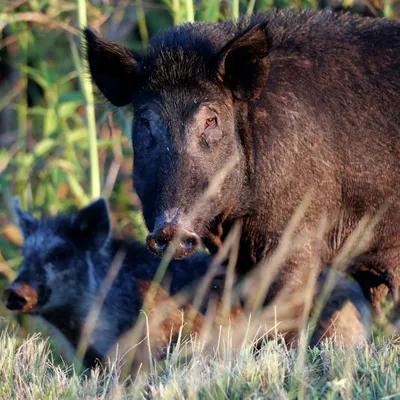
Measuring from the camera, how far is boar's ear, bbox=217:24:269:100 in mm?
4824

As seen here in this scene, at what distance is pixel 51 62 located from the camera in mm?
11055

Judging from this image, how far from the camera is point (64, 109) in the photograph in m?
7.96

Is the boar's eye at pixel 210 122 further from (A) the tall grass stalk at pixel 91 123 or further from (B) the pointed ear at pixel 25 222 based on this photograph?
(B) the pointed ear at pixel 25 222

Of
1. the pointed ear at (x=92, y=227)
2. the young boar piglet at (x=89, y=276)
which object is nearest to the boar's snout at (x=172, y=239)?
the young boar piglet at (x=89, y=276)

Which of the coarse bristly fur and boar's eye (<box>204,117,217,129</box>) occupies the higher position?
boar's eye (<box>204,117,217,129</box>)

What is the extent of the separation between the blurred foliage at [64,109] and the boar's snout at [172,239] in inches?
48.9

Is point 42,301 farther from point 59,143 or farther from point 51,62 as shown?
point 51,62

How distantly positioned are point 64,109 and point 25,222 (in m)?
1.30

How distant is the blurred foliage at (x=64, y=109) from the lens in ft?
24.3

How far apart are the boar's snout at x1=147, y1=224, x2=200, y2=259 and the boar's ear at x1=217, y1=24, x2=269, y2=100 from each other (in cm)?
88

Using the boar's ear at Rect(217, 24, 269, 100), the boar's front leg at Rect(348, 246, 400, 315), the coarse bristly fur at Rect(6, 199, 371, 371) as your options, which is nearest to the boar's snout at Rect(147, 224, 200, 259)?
the boar's ear at Rect(217, 24, 269, 100)

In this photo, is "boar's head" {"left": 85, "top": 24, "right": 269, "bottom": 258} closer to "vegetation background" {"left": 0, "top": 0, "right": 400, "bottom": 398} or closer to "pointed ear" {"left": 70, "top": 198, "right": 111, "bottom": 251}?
"vegetation background" {"left": 0, "top": 0, "right": 400, "bottom": 398}

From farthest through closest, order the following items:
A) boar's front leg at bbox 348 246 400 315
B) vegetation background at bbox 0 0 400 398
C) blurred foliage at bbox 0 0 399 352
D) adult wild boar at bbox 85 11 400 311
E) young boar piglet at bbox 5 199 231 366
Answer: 1. blurred foliage at bbox 0 0 399 352
2. vegetation background at bbox 0 0 400 398
3. young boar piglet at bbox 5 199 231 366
4. boar's front leg at bbox 348 246 400 315
5. adult wild boar at bbox 85 11 400 311

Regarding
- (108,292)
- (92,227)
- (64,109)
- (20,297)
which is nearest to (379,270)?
(108,292)
